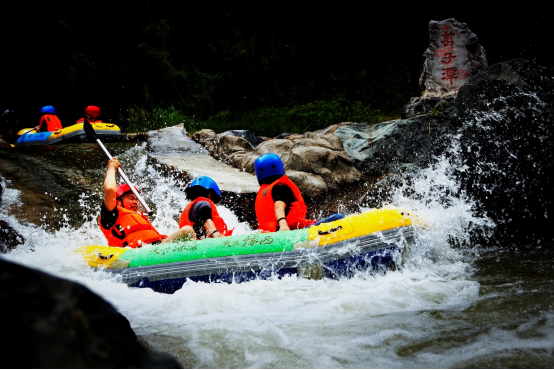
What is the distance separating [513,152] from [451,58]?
4.78m

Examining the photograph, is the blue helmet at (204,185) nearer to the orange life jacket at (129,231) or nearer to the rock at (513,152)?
the orange life jacket at (129,231)

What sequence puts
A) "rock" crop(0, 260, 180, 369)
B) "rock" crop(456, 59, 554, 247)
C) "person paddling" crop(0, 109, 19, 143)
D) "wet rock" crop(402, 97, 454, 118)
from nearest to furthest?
"rock" crop(0, 260, 180, 369), "rock" crop(456, 59, 554, 247), "wet rock" crop(402, 97, 454, 118), "person paddling" crop(0, 109, 19, 143)

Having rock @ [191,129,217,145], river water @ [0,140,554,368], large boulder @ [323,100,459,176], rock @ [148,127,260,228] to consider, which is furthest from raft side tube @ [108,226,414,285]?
rock @ [191,129,217,145]

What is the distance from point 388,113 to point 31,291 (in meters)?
13.3

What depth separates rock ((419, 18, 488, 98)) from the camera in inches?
374

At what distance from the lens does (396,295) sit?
3.43 meters

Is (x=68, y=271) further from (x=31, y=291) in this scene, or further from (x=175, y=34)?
(x=175, y=34)

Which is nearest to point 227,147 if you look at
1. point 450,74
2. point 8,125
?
point 450,74

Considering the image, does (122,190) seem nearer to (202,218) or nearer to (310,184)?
(202,218)

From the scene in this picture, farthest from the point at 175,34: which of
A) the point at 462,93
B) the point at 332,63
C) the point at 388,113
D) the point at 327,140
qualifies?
the point at 462,93

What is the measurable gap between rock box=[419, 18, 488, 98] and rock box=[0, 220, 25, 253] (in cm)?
830

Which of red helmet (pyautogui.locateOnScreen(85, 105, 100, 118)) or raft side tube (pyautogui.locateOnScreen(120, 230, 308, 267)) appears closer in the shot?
raft side tube (pyautogui.locateOnScreen(120, 230, 308, 267))

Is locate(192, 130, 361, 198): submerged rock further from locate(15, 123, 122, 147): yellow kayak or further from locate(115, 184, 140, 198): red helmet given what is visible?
locate(15, 123, 122, 147): yellow kayak

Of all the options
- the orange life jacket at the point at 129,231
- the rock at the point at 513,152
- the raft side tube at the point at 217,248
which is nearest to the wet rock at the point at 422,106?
the rock at the point at 513,152
